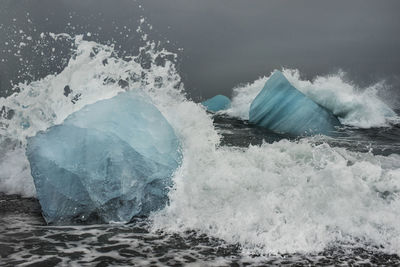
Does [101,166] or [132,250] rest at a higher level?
[101,166]

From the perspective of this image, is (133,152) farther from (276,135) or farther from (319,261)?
(276,135)

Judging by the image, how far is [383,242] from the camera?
15.2 ft

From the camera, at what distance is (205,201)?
5719 millimetres

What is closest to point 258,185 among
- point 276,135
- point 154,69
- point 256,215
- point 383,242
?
point 256,215

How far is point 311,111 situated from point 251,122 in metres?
3.14

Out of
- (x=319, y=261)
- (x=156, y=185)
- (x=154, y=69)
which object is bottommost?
(x=319, y=261)

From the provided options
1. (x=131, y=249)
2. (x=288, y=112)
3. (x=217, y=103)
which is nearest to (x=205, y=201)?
(x=131, y=249)

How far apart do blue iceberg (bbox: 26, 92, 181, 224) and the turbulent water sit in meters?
0.27

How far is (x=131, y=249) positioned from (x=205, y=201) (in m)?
1.63

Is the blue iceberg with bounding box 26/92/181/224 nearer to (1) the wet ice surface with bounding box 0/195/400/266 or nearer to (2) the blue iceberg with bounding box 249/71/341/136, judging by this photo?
(1) the wet ice surface with bounding box 0/195/400/266

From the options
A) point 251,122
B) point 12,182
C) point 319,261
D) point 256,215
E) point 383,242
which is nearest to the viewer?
point 319,261

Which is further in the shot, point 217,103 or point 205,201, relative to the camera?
point 217,103

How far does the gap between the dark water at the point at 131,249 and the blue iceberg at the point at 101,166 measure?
31cm

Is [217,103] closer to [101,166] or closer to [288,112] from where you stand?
[288,112]
